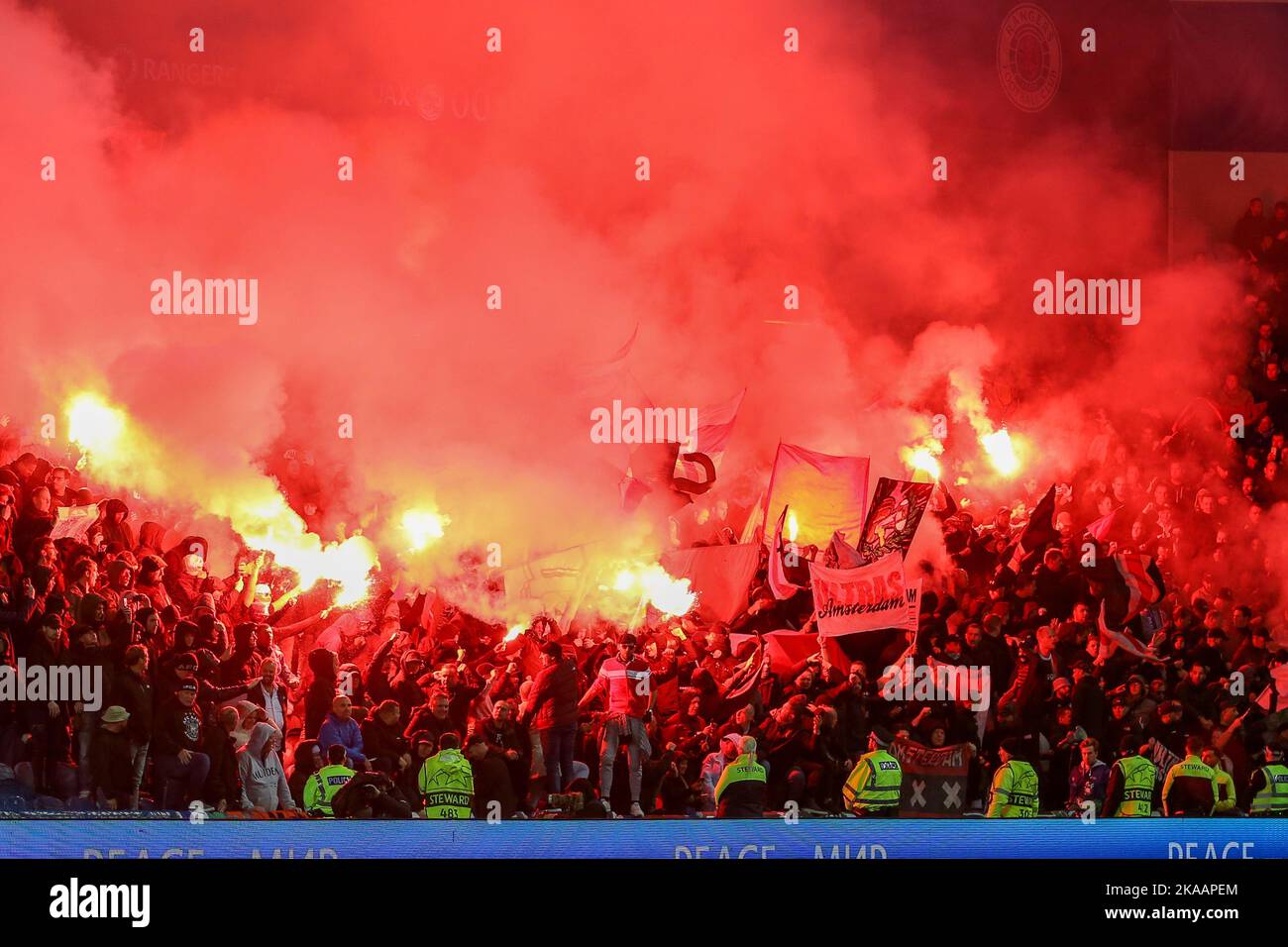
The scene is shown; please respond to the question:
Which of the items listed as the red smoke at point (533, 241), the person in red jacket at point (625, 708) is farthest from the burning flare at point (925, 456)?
the person in red jacket at point (625, 708)

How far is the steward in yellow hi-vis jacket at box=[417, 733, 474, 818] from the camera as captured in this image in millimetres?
7062

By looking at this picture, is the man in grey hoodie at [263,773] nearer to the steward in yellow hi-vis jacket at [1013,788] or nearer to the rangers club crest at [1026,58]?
the steward in yellow hi-vis jacket at [1013,788]

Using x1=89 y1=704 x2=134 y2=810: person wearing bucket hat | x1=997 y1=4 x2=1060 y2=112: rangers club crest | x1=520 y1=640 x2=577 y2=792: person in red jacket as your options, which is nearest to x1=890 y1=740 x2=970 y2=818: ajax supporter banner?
x1=520 y1=640 x2=577 y2=792: person in red jacket

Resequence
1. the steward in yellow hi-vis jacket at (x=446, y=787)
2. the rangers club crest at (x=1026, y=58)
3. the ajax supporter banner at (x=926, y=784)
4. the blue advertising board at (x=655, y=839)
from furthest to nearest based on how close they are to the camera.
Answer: the rangers club crest at (x=1026, y=58) < the ajax supporter banner at (x=926, y=784) < the steward in yellow hi-vis jacket at (x=446, y=787) < the blue advertising board at (x=655, y=839)

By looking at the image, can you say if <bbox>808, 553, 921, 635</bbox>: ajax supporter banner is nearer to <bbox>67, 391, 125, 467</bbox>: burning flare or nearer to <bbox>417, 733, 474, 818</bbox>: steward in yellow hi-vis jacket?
<bbox>417, 733, 474, 818</bbox>: steward in yellow hi-vis jacket

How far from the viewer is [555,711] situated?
7.12 meters

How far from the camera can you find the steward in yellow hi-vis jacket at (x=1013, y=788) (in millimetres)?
7195

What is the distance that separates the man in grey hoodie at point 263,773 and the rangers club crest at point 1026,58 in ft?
15.8

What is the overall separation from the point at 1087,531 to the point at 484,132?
11.8 feet

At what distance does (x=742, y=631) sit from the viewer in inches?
284

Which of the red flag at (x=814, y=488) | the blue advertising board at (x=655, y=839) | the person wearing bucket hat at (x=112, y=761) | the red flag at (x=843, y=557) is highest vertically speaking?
the red flag at (x=814, y=488)

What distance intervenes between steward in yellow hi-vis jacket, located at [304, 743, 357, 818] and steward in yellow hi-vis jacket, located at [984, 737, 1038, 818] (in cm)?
312

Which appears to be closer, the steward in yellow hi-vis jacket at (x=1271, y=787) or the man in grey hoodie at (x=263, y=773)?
the man in grey hoodie at (x=263, y=773)
